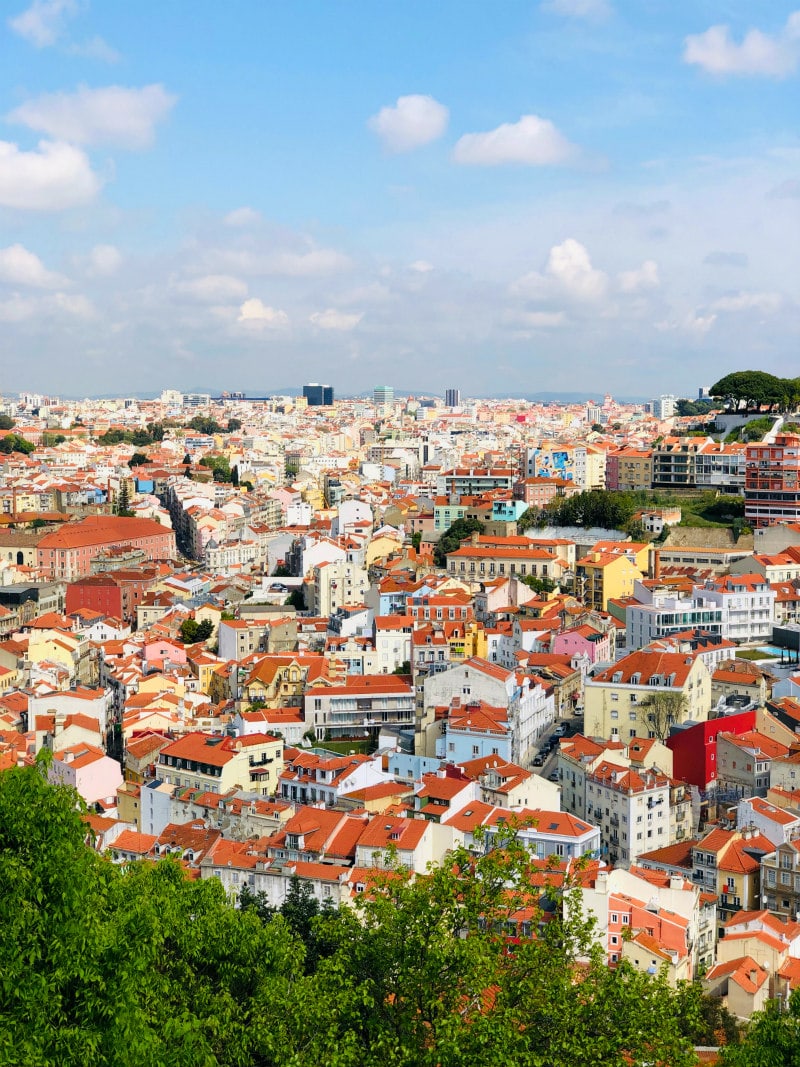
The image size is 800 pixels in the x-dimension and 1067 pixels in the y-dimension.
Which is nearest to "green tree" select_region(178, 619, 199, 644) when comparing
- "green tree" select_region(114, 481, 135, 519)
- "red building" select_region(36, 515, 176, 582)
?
"red building" select_region(36, 515, 176, 582)

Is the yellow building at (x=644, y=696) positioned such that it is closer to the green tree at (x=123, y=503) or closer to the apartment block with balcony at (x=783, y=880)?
the apartment block with balcony at (x=783, y=880)

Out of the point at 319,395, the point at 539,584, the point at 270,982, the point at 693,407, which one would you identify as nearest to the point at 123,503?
the point at 539,584

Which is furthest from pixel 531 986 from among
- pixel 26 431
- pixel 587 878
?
pixel 26 431

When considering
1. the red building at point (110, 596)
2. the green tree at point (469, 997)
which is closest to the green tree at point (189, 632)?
the red building at point (110, 596)

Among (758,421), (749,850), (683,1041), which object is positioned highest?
(758,421)

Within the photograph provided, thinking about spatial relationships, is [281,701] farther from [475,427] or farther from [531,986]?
[475,427]

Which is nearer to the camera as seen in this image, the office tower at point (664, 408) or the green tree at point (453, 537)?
the green tree at point (453, 537)

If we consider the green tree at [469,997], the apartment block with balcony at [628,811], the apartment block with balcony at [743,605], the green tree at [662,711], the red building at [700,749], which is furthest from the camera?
the apartment block with balcony at [743,605]

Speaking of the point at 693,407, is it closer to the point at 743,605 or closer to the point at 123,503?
the point at 123,503
